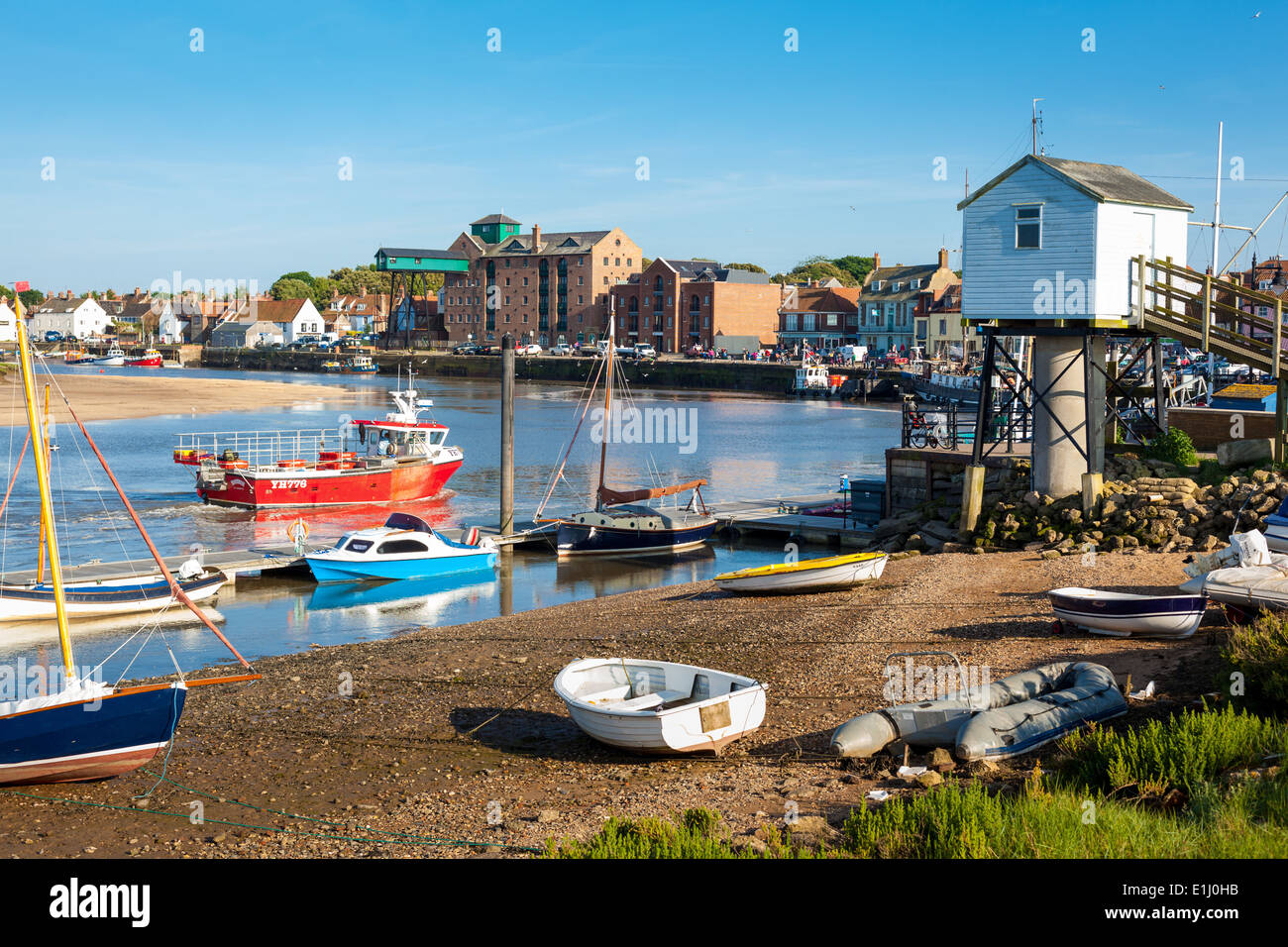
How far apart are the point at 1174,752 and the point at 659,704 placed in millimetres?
6115

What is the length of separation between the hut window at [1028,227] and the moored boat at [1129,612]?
32.8ft

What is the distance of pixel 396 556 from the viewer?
30.5 m

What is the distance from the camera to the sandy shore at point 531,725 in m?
11.7

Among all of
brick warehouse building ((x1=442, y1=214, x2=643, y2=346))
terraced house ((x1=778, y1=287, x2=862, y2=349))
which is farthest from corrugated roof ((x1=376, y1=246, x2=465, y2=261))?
terraced house ((x1=778, y1=287, x2=862, y2=349))

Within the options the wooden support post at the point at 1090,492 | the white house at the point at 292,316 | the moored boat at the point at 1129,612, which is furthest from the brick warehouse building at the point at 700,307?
the moored boat at the point at 1129,612

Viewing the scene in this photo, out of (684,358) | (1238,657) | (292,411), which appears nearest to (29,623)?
(1238,657)

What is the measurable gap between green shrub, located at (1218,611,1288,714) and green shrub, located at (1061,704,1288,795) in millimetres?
889

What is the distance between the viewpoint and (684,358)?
13738 centimetres

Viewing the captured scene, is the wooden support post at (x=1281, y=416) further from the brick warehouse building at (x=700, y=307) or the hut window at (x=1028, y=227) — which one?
the brick warehouse building at (x=700, y=307)

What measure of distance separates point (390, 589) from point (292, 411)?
65.5 metres

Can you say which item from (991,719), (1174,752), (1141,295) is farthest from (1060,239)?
(1174,752)

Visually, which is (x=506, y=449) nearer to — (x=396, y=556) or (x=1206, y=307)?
(x=396, y=556)

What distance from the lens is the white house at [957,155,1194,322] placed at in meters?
24.0
